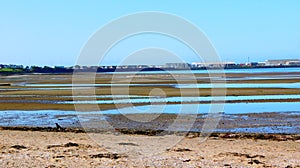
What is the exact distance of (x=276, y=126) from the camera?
57.2 ft

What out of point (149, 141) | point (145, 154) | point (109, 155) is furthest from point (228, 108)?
point (109, 155)

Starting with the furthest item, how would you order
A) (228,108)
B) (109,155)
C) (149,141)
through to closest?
(228,108) < (149,141) < (109,155)

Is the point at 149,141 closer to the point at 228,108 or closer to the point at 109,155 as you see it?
the point at 109,155

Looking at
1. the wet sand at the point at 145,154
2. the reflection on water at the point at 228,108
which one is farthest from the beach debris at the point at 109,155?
the reflection on water at the point at 228,108

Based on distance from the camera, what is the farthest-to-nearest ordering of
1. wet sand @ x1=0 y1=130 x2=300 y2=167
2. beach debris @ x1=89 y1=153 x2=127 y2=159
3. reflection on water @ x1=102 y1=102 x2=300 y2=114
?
1. reflection on water @ x1=102 y1=102 x2=300 y2=114
2. beach debris @ x1=89 y1=153 x2=127 y2=159
3. wet sand @ x1=0 y1=130 x2=300 y2=167

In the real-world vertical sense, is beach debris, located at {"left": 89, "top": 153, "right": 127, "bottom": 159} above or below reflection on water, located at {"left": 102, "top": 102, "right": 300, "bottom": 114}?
below

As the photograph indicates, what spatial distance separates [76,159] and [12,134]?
5.64 metres

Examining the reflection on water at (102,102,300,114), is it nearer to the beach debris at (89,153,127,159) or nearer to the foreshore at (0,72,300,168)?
the foreshore at (0,72,300,168)

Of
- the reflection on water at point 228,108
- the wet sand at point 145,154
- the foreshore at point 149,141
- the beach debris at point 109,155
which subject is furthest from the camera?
the reflection on water at point 228,108

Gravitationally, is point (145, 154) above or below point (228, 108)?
below

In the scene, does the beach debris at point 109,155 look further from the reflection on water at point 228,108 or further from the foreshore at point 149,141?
the reflection on water at point 228,108

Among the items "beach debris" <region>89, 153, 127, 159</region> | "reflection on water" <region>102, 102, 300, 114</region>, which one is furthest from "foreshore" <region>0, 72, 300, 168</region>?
"reflection on water" <region>102, 102, 300, 114</region>

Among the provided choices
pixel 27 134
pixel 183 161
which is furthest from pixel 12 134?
pixel 183 161

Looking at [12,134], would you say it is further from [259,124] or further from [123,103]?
[123,103]
